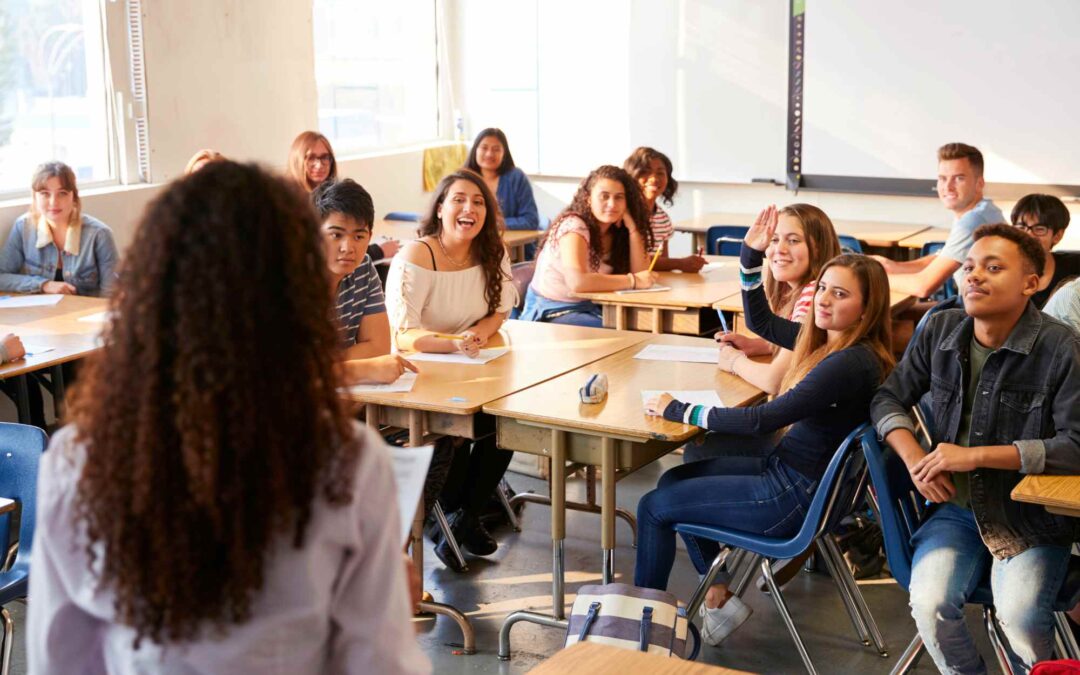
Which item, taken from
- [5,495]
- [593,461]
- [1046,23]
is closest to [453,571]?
[593,461]

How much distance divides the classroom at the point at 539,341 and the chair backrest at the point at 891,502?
1 centimetres

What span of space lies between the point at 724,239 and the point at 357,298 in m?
3.07

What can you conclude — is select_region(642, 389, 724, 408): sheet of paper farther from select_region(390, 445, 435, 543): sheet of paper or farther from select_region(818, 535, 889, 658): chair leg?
select_region(390, 445, 435, 543): sheet of paper

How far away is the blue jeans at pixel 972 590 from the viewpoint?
2.53 meters

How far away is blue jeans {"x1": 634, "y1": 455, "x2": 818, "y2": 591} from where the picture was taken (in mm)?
3002

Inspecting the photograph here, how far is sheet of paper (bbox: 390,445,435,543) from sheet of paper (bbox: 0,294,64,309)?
3819 millimetres

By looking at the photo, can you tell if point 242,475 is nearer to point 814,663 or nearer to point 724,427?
point 724,427

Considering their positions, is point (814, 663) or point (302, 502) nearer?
point (302, 502)

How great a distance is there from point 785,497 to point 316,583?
2.05 meters

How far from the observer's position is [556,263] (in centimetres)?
502

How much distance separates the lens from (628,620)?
2.48 meters


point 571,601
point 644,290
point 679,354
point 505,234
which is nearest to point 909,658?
point 571,601

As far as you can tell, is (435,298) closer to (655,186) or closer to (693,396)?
(693,396)

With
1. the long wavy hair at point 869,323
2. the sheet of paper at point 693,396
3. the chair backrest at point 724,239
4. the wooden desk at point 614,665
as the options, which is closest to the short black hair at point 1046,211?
the long wavy hair at point 869,323
